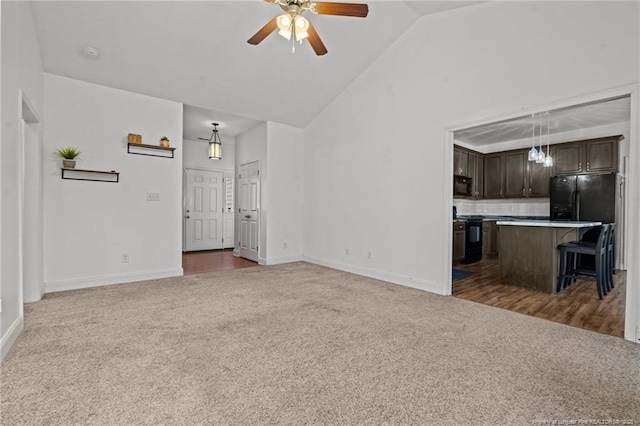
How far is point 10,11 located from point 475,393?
15.1ft

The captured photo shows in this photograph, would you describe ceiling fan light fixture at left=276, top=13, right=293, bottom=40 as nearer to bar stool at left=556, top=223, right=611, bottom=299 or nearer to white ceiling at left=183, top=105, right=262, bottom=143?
white ceiling at left=183, top=105, right=262, bottom=143

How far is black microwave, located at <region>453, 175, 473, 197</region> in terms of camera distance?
6543 millimetres

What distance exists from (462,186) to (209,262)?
5758 mm

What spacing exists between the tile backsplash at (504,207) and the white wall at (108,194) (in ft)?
20.4

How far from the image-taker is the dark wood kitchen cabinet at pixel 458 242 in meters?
5.95

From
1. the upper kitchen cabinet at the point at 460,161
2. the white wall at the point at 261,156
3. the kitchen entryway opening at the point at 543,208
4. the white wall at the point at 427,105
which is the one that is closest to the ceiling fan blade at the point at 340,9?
the white wall at the point at 427,105

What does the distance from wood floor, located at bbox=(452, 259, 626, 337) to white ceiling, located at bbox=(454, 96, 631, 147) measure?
2304 mm

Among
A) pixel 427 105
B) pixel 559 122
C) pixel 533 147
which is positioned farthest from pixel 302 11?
pixel 559 122

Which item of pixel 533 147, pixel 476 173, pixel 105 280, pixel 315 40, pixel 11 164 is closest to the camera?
pixel 11 164

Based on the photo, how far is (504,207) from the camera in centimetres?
740

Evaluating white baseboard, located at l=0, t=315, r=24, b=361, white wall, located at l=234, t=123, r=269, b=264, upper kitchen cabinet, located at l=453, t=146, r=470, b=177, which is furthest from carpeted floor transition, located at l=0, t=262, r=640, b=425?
upper kitchen cabinet, located at l=453, t=146, r=470, b=177

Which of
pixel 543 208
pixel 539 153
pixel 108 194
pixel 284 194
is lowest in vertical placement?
pixel 543 208

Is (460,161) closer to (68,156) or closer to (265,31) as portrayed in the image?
(265,31)

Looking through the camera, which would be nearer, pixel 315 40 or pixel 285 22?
pixel 285 22
